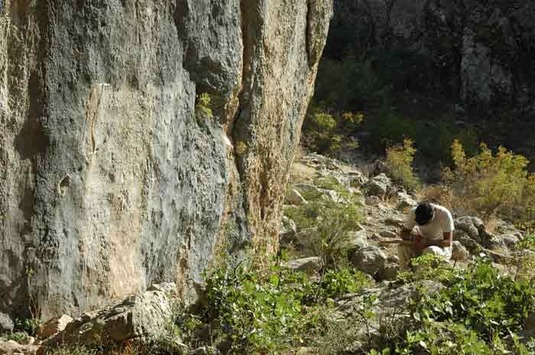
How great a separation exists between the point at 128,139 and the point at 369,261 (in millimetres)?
4032

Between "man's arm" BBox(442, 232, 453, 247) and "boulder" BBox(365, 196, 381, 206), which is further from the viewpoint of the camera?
"boulder" BBox(365, 196, 381, 206)

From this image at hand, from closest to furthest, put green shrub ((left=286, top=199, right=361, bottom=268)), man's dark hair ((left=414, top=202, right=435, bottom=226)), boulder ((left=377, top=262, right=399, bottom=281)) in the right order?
man's dark hair ((left=414, top=202, right=435, bottom=226))
boulder ((left=377, top=262, right=399, bottom=281))
green shrub ((left=286, top=199, right=361, bottom=268))

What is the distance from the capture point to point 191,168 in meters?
5.62

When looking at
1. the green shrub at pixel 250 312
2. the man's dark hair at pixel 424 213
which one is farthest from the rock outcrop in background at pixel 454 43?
the green shrub at pixel 250 312

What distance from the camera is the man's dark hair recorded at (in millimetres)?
→ 7062

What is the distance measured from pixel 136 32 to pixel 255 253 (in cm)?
250

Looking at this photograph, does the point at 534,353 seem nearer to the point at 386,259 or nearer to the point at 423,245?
the point at 423,245

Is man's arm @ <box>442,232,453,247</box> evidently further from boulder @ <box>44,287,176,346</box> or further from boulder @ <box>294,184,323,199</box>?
boulder @ <box>294,184,323,199</box>

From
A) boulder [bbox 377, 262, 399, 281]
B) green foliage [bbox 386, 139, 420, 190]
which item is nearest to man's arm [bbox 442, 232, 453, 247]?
boulder [bbox 377, 262, 399, 281]

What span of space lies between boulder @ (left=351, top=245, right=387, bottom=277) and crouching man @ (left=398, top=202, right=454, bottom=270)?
2.45ft

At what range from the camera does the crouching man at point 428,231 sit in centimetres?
713

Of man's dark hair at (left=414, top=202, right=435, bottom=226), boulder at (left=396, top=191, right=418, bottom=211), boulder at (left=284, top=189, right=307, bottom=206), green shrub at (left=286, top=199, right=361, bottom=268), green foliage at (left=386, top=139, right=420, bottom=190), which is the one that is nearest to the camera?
man's dark hair at (left=414, top=202, right=435, bottom=226)

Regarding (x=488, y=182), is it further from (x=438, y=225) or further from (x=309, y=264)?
(x=309, y=264)

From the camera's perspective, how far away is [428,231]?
7.30 meters
